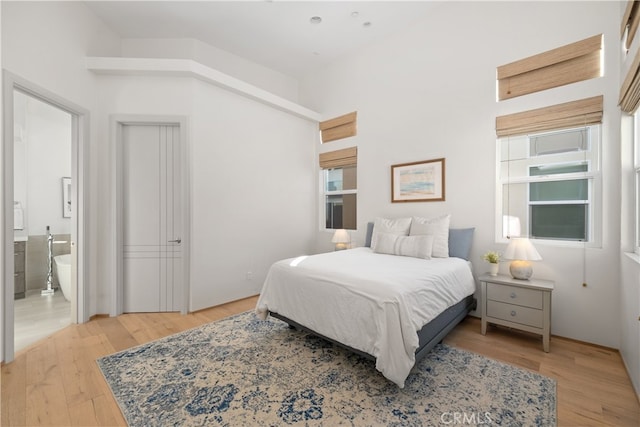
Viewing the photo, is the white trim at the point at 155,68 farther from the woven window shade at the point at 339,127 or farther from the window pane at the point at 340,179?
the window pane at the point at 340,179

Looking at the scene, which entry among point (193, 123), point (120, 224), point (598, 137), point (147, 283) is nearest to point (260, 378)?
point (147, 283)

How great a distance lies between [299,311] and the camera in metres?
2.46

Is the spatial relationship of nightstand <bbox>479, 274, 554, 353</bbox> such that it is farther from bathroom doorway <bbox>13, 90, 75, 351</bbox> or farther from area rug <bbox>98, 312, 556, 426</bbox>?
bathroom doorway <bbox>13, 90, 75, 351</bbox>

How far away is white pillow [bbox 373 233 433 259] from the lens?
3.04 m

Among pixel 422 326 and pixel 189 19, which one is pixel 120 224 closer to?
pixel 189 19

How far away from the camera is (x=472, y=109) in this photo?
3.22 metres

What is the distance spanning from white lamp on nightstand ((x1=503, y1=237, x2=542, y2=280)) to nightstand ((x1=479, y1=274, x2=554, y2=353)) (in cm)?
7

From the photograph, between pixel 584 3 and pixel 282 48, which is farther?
pixel 282 48

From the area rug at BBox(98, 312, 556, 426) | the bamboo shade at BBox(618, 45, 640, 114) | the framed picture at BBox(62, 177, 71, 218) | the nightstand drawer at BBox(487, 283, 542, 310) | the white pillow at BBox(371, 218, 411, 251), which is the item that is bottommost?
the area rug at BBox(98, 312, 556, 426)

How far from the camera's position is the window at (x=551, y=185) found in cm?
260

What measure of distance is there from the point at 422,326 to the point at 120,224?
344 centimetres

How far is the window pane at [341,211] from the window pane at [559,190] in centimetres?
238

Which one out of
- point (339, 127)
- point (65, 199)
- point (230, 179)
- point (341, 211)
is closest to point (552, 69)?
point (339, 127)

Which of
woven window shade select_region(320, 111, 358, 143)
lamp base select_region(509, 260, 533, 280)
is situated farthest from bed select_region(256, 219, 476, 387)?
woven window shade select_region(320, 111, 358, 143)
